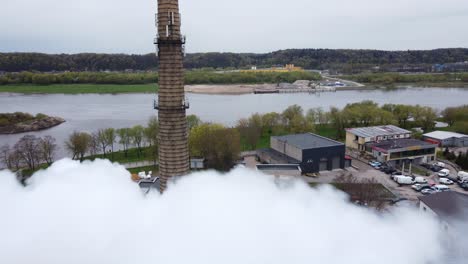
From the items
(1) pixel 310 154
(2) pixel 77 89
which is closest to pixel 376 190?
(1) pixel 310 154

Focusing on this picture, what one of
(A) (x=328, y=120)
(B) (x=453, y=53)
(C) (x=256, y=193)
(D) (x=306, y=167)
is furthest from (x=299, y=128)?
(B) (x=453, y=53)

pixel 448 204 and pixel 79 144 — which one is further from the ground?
pixel 448 204

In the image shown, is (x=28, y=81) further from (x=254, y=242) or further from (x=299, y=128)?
(x=254, y=242)

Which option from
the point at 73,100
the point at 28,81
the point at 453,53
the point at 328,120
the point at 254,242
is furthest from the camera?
the point at 453,53

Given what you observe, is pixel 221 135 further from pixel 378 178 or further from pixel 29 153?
pixel 29 153

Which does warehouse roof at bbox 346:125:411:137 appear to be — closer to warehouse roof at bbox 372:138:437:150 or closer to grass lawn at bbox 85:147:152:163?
warehouse roof at bbox 372:138:437:150

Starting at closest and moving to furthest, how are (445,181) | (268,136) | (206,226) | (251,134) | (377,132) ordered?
(206,226) → (445,181) → (377,132) → (251,134) → (268,136)
